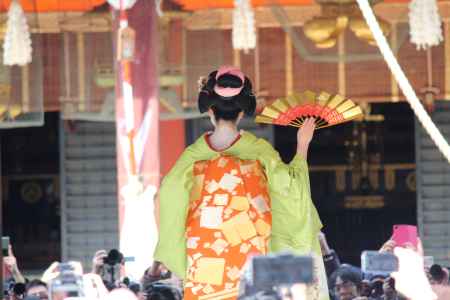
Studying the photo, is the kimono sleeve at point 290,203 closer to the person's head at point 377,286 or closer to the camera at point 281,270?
the camera at point 281,270

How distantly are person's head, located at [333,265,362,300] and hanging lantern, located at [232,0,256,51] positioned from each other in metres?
2.70

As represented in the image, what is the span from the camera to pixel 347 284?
7602mm

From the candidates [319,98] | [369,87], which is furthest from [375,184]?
[319,98]

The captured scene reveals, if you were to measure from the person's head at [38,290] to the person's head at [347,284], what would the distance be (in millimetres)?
1403

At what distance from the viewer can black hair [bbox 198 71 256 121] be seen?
5.61 m

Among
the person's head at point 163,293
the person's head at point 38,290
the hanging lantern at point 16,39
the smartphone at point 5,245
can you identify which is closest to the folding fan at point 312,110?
the person's head at point 163,293

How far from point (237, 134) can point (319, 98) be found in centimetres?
33

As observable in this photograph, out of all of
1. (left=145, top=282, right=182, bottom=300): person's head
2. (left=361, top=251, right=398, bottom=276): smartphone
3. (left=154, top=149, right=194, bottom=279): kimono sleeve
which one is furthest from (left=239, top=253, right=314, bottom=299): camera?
(left=145, top=282, right=182, bottom=300): person's head

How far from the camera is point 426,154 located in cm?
1177

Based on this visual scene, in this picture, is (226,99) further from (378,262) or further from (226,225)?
(378,262)

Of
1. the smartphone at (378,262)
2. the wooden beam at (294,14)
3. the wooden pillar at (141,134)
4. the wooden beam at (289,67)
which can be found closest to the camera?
the smartphone at (378,262)

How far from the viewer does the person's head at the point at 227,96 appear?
18.4 ft

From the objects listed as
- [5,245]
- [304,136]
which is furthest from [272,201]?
[5,245]

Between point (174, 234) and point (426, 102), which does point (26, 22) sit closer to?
point (426, 102)
